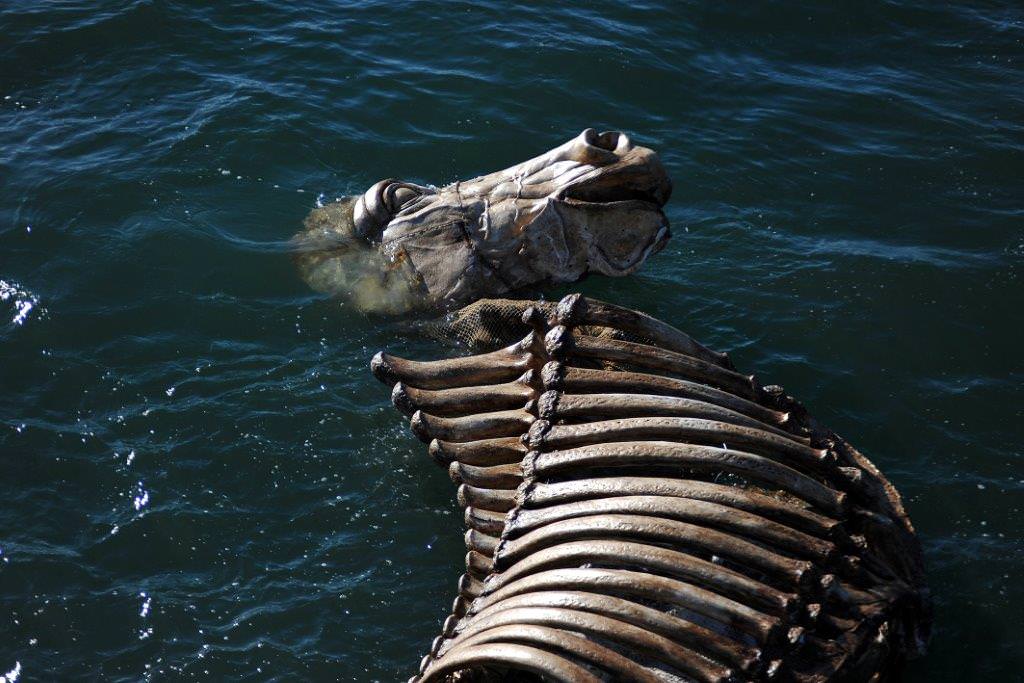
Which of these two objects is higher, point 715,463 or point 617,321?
point 617,321

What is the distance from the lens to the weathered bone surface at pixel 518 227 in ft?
26.5

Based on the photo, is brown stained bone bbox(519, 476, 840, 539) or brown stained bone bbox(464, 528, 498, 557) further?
brown stained bone bbox(464, 528, 498, 557)

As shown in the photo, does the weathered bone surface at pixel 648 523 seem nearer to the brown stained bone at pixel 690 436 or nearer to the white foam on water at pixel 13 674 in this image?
the brown stained bone at pixel 690 436

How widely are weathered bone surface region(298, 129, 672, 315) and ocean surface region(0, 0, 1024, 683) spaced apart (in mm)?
530

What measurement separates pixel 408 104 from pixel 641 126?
268cm

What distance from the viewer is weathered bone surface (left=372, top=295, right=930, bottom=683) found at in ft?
16.3

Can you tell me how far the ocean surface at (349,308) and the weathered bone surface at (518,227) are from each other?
1.74 ft

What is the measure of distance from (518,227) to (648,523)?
139 inches

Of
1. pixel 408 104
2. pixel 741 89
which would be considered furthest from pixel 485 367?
pixel 741 89

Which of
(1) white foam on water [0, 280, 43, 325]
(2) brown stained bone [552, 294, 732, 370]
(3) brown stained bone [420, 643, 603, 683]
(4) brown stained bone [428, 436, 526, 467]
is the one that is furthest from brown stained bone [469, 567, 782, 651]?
(1) white foam on water [0, 280, 43, 325]

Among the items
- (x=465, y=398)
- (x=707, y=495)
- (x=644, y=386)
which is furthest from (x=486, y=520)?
(x=707, y=495)

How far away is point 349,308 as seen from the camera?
9.05 meters

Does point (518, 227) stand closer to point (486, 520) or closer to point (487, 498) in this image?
point (487, 498)

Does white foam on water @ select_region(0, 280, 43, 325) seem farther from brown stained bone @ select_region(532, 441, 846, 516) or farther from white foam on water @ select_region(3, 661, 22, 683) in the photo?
brown stained bone @ select_region(532, 441, 846, 516)
